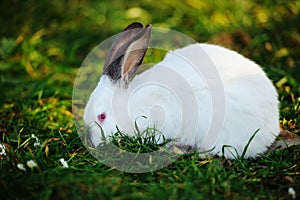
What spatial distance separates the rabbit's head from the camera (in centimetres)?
378

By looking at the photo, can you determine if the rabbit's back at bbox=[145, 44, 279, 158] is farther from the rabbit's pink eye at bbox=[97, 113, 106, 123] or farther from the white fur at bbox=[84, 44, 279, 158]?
the rabbit's pink eye at bbox=[97, 113, 106, 123]

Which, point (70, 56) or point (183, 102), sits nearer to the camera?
point (183, 102)

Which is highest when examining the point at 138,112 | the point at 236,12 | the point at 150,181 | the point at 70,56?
the point at 236,12

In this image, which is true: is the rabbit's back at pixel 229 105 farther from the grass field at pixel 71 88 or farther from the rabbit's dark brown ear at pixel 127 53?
the rabbit's dark brown ear at pixel 127 53

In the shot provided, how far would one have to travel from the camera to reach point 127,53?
12.3 feet

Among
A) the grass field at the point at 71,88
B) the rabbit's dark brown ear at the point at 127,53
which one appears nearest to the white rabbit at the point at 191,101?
the rabbit's dark brown ear at the point at 127,53

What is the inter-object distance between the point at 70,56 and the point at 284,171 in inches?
135

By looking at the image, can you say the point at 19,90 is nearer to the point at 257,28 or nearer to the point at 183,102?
the point at 183,102

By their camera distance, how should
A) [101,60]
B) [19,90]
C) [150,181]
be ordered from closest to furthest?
1. [150,181]
2. [19,90]
3. [101,60]

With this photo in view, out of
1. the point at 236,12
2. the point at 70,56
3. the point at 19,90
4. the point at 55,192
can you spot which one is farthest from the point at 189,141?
the point at 236,12

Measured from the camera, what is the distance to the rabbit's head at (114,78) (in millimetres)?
3777

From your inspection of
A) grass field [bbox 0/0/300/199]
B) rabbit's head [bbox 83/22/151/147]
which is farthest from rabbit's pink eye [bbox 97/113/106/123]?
grass field [bbox 0/0/300/199]

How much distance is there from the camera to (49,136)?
4.29 meters


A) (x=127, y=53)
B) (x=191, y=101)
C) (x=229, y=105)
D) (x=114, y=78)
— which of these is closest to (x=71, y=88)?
(x=114, y=78)
